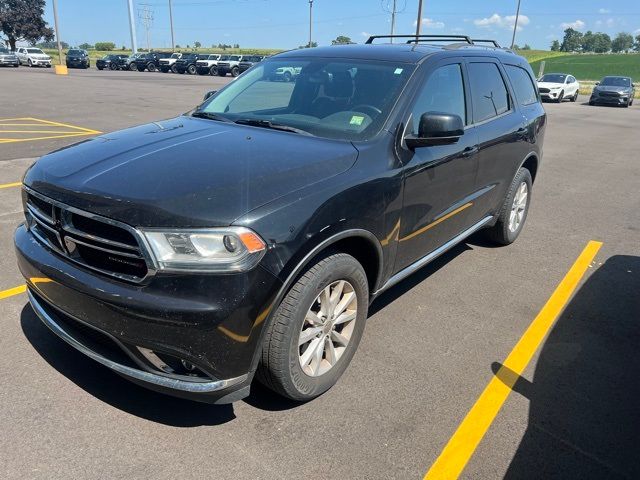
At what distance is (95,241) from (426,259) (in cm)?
233

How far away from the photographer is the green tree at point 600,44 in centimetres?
14812

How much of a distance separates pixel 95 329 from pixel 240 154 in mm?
1164

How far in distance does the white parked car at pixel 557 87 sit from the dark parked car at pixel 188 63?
89.7 ft

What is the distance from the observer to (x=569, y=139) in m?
14.4

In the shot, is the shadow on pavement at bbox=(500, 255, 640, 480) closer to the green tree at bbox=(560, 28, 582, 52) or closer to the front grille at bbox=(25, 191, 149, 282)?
the front grille at bbox=(25, 191, 149, 282)

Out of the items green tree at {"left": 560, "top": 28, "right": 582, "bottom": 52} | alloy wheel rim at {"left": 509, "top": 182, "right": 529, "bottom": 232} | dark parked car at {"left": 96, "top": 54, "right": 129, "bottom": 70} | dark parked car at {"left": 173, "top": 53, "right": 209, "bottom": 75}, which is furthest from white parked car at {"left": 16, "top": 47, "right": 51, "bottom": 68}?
green tree at {"left": 560, "top": 28, "right": 582, "bottom": 52}

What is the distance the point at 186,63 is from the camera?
4394 centimetres

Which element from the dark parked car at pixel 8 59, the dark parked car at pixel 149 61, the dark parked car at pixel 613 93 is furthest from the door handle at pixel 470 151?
the dark parked car at pixel 8 59

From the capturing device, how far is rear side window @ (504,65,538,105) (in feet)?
16.5

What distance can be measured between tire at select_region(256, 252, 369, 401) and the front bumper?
0.44 feet

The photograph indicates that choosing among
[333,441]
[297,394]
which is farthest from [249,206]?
[333,441]

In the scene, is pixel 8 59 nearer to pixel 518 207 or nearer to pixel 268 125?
pixel 518 207

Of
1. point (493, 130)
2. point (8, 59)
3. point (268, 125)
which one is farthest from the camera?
point (8, 59)

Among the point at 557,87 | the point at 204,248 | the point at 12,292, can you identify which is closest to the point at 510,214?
the point at 204,248
